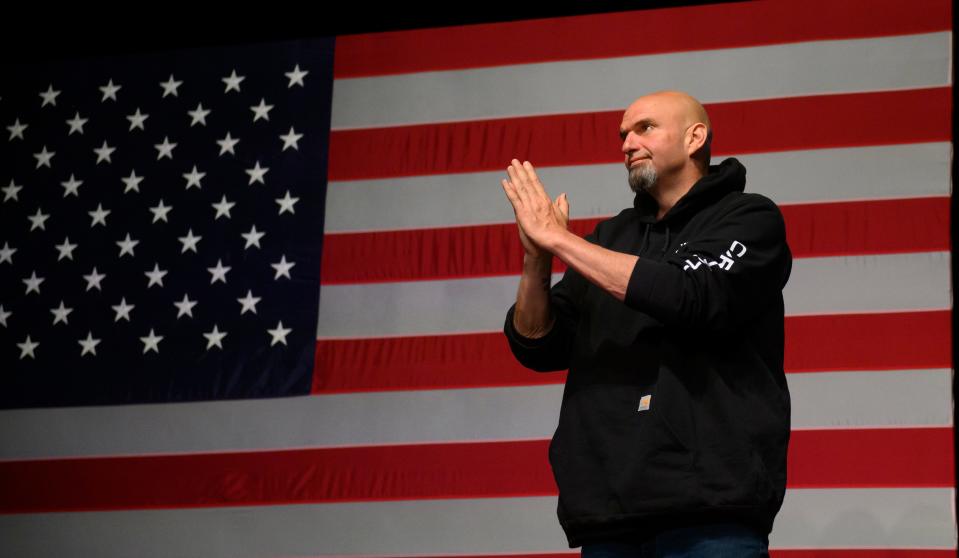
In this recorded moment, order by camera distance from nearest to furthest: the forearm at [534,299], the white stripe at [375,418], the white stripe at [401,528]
Result: the forearm at [534,299] → the white stripe at [401,528] → the white stripe at [375,418]

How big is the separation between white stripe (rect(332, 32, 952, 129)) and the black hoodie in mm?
1781

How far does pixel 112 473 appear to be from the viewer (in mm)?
3852

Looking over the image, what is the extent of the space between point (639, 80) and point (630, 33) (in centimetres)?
Result: 18

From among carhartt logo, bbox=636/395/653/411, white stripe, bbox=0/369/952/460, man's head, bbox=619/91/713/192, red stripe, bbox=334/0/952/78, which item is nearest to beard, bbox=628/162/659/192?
Result: man's head, bbox=619/91/713/192

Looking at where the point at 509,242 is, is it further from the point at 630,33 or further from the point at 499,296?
the point at 630,33

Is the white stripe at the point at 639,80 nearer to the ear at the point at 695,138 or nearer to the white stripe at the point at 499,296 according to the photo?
the white stripe at the point at 499,296

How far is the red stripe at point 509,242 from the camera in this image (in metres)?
3.52

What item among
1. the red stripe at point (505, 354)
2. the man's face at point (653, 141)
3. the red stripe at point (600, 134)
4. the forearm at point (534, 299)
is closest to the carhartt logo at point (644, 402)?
the forearm at point (534, 299)

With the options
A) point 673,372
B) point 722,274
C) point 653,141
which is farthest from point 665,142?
point 673,372

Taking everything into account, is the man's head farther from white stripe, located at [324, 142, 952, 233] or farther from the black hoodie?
white stripe, located at [324, 142, 952, 233]

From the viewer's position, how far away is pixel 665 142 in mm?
2248

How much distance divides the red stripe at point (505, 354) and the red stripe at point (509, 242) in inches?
8.4

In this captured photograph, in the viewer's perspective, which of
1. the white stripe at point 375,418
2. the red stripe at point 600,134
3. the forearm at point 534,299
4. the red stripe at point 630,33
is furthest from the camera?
the red stripe at point 630,33

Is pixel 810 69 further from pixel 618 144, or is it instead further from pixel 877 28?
pixel 618 144
